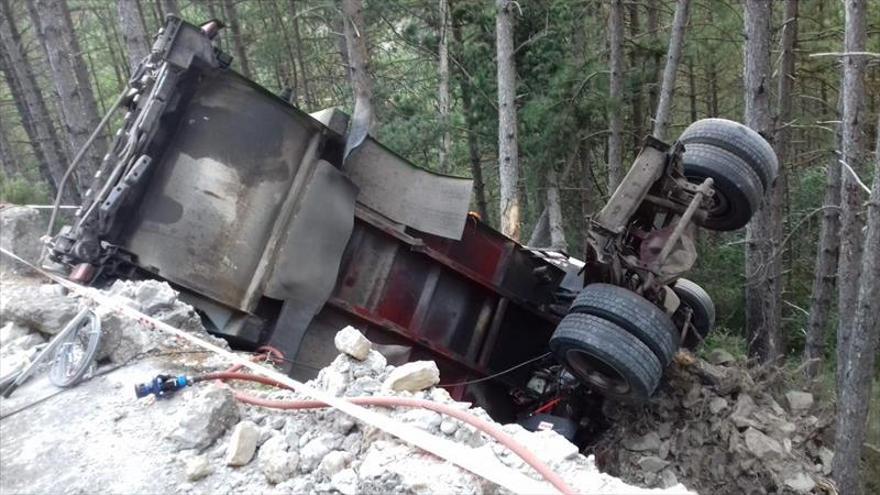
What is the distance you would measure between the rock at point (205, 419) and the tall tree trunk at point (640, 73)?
41.3 ft

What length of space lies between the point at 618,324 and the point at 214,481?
3186 mm

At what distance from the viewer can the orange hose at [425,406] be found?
2.53m

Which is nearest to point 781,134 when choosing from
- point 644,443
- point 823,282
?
point 823,282

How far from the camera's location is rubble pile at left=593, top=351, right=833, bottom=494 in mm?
5727

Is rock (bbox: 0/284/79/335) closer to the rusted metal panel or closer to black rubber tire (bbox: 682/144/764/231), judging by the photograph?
the rusted metal panel

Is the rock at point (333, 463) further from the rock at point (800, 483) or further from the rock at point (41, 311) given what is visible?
the rock at point (800, 483)

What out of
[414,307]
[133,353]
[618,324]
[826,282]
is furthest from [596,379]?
[826,282]

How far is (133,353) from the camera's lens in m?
4.04

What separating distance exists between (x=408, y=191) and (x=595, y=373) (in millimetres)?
2000

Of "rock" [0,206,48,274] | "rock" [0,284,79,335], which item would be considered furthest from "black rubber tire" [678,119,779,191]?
"rock" [0,206,48,274]

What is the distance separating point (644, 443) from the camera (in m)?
5.97

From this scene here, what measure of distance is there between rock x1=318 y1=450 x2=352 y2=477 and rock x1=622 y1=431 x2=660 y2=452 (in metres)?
3.70

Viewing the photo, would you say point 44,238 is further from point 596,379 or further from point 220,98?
point 596,379

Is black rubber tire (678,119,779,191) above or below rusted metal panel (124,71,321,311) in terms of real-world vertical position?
above
